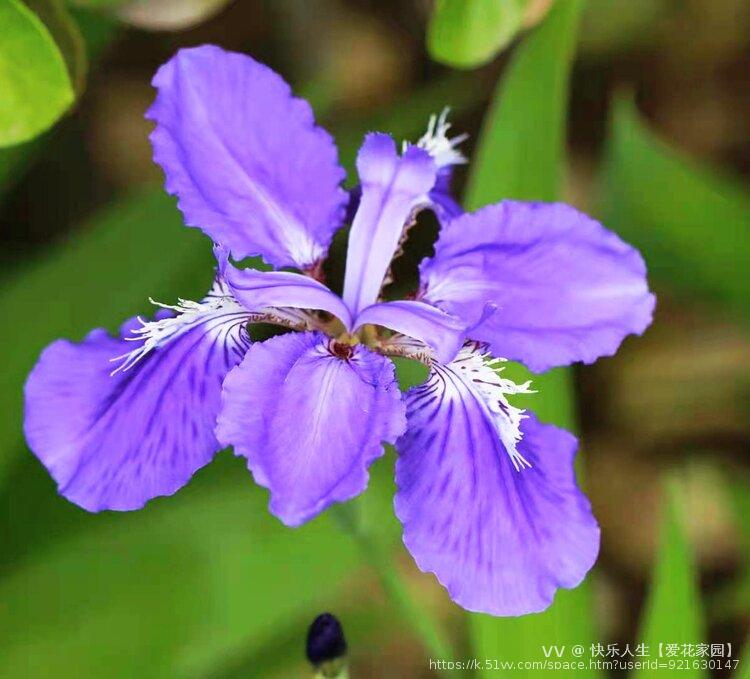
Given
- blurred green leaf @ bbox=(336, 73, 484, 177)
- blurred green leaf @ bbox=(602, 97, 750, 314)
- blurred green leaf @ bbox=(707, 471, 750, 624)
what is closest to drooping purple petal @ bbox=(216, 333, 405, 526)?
blurred green leaf @ bbox=(336, 73, 484, 177)

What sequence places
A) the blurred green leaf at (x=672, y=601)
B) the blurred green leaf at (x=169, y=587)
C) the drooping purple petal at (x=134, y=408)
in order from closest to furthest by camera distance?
the drooping purple petal at (x=134, y=408) < the blurred green leaf at (x=672, y=601) < the blurred green leaf at (x=169, y=587)

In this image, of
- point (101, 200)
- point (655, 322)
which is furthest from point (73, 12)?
point (655, 322)

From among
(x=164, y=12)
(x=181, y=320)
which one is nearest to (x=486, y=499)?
(x=181, y=320)

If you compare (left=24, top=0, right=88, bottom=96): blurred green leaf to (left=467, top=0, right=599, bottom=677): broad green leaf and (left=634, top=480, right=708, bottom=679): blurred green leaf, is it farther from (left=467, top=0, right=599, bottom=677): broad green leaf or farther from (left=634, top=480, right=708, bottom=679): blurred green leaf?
(left=634, top=480, right=708, bottom=679): blurred green leaf

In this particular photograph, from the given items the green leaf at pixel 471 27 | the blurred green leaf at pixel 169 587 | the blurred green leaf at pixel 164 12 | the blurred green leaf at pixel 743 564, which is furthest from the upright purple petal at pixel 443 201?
the blurred green leaf at pixel 743 564

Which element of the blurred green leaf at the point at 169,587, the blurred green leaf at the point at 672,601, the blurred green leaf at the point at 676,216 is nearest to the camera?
the blurred green leaf at the point at 672,601

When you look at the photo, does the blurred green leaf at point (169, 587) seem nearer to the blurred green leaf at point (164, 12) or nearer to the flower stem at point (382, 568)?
the flower stem at point (382, 568)

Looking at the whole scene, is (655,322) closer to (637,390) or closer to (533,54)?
(637,390)

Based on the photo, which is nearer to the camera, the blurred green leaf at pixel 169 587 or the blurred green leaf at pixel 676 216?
the blurred green leaf at pixel 169 587
